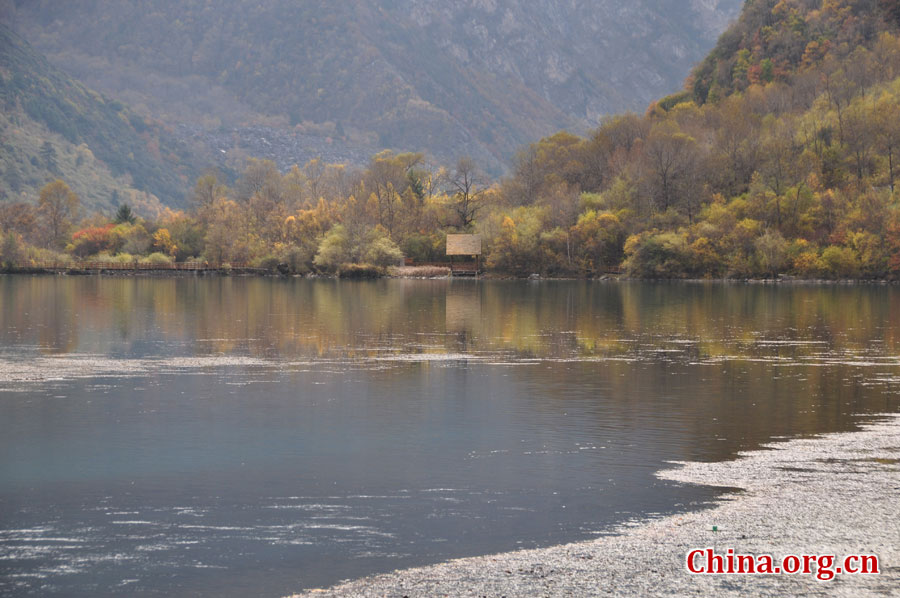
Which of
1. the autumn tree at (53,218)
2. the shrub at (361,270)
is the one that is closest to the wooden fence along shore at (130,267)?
the shrub at (361,270)

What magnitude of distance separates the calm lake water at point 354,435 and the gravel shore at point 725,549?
0.68 metres

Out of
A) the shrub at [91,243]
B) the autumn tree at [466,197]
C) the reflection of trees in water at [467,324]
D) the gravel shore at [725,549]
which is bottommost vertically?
the gravel shore at [725,549]

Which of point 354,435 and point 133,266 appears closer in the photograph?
point 354,435

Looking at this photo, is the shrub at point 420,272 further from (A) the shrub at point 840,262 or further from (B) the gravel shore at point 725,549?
(B) the gravel shore at point 725,549

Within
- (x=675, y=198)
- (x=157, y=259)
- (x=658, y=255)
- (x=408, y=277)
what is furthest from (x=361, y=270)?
(x=157, y=259)

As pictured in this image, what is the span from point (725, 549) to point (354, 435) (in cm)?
1003

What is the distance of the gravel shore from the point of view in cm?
1125

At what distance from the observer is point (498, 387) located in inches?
1085

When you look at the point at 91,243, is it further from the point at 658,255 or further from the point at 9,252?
the point at 658,255

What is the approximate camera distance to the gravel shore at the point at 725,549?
11.2 meters

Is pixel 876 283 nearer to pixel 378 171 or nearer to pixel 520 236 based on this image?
pixel 520 236

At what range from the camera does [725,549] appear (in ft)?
41.0

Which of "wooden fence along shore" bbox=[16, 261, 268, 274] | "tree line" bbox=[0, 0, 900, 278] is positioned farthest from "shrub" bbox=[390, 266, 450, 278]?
"wooden fence along shore" bbox=[16, 261, 268, 274]

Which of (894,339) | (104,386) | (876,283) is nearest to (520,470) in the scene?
(104,386)
